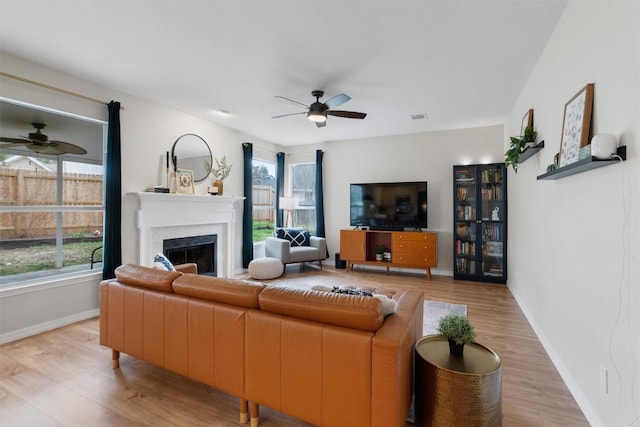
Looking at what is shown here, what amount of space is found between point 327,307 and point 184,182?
12.5 feet

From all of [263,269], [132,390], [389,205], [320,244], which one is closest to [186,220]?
[263,269]

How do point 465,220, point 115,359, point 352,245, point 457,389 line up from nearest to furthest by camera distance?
point 457,389 → point 115,359 → point 465,220 → point 352,245

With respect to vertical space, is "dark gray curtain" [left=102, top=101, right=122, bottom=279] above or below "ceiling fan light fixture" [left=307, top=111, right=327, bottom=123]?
below

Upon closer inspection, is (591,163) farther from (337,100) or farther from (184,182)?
(184,182)

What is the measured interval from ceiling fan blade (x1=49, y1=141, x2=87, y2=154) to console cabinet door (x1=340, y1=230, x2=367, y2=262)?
13.9 feet

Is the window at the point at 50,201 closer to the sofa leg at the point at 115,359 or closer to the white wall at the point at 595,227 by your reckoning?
the sofa leg at the point at 115,359

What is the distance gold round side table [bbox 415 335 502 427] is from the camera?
1.42 meters

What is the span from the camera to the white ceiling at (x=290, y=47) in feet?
7.34

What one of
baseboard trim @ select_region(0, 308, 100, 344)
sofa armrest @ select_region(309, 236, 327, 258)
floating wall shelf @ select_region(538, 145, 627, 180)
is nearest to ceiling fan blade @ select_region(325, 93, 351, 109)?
floating wall shelf @ select_region(538, 145, 627, 180)

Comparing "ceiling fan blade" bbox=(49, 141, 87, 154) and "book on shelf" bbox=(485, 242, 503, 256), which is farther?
"book on shelf" bbox=(485, 242, 503, 256)

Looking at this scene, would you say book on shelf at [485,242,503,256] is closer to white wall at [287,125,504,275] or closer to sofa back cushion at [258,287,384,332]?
white wall at [287,125,504,275]

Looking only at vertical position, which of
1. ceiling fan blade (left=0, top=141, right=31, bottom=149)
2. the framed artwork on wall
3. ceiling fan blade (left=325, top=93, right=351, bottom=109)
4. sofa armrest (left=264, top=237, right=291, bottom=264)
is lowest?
sofa armrest (left=264, top=237, right=291, bottom=264)

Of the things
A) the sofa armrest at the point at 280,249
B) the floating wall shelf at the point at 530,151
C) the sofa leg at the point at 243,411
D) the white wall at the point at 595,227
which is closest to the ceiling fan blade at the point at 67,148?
the sofa armrest at the point at 280,249

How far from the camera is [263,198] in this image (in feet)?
21.5
